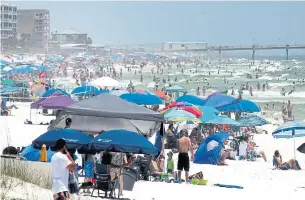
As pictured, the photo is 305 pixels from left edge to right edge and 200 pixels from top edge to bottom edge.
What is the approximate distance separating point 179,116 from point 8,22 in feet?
338

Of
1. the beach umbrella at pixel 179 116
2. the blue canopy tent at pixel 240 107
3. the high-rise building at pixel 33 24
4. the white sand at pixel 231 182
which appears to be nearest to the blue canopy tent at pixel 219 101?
the blue canopy tent at pixel 240 107

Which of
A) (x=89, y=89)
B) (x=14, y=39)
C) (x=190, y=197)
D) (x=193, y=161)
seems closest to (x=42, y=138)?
(x=190, y=197)

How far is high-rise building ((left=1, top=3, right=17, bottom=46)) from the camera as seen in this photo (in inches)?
4377

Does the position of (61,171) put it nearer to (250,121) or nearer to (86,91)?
(250,121)

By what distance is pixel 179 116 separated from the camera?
16453mm

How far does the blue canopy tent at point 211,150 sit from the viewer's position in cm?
1480

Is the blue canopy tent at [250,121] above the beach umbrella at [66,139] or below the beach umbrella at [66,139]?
below

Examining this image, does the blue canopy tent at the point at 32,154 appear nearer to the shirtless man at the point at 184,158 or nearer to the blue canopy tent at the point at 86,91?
the shirtless man at the point at 184,158

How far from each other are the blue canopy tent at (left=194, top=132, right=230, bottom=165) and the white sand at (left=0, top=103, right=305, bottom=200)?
366mm

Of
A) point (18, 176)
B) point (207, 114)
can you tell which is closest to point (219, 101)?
point (207, 114)

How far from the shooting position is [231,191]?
11133mm

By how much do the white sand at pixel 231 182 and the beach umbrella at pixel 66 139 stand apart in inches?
35.8

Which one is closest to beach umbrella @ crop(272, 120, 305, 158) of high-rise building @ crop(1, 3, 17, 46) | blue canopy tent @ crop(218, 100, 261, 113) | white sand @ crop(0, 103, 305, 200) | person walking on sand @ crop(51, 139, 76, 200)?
white sand @ crop(0, 103, 305, 200)

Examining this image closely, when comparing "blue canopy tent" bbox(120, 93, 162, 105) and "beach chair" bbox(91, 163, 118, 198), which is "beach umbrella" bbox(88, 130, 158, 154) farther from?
"blue canopy tent" bbox(120, 93, 162, 105)
